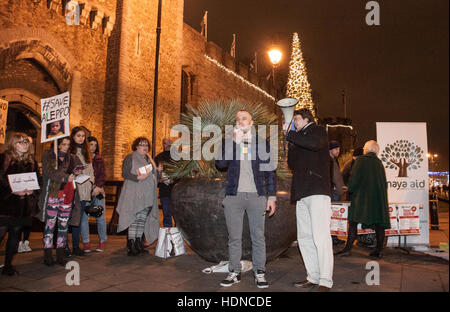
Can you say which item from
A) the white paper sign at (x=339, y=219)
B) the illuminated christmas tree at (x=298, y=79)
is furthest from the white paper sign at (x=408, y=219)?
the illuminated christmas tree at (x=298, y=79)

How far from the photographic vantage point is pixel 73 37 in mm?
10906

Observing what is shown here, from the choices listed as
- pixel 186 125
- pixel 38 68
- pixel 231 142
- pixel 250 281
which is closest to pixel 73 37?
pixel 38 68

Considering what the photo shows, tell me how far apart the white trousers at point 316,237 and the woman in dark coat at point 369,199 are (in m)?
1.62

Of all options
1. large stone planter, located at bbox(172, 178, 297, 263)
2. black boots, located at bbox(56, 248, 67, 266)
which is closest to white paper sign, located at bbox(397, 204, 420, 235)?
large stone planter, located at bbox(172, 178, 297, 263)

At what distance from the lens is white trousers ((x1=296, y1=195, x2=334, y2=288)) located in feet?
9.11

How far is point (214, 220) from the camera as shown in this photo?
11.2 feet

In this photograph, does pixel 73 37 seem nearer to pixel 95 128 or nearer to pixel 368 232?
pixel 95 128

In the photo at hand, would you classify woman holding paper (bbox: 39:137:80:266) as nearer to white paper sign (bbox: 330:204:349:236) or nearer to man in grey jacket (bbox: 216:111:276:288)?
man in grey jacket (bbox: 216:111:276:288)

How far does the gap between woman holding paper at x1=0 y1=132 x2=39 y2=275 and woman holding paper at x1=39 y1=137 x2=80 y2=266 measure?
190 mm

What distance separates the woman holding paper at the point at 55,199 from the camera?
370cm

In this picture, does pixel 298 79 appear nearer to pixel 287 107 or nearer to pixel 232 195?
pixel 287 107

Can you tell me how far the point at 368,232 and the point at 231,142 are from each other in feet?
9.64

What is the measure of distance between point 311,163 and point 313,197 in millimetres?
298

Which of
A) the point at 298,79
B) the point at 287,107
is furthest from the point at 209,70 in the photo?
the point at 287,107
